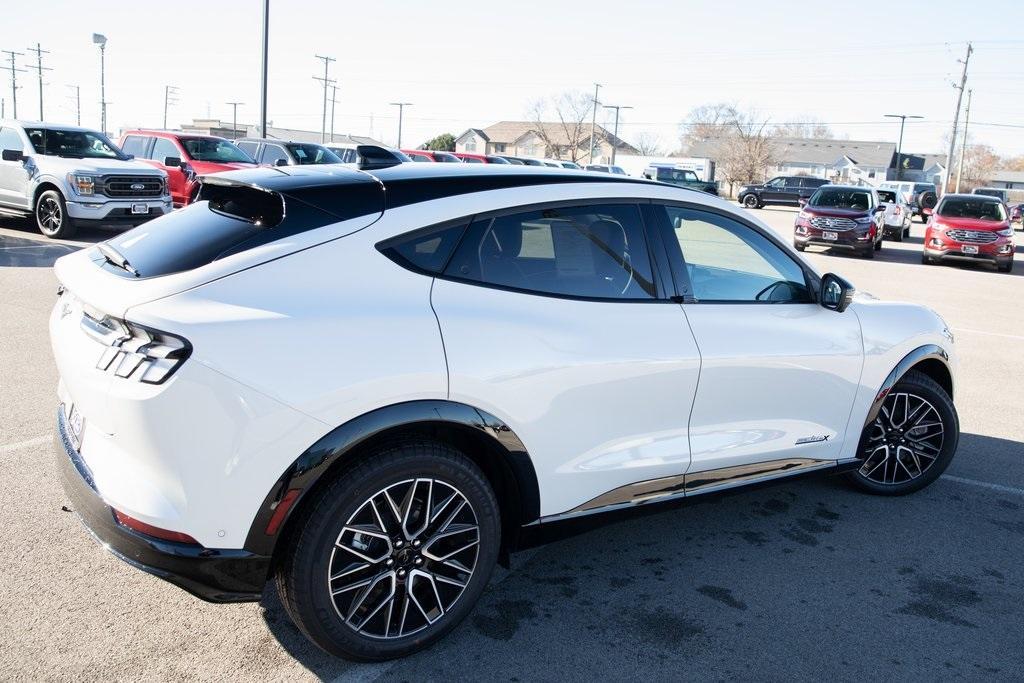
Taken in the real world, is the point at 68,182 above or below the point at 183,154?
below

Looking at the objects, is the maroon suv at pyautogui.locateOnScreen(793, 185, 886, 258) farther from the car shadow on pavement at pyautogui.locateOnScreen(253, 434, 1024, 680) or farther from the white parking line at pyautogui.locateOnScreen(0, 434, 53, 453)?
the white parking line at pyautogui.locateOnScreen(0, 434, 53, 453)

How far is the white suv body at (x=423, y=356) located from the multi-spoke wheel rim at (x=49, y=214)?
1201cm

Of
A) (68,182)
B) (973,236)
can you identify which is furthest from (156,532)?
(973,236)

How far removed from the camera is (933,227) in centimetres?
1995

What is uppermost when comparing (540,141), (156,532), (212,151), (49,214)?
(540,141)

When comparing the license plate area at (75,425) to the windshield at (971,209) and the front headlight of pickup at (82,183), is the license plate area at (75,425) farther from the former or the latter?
the windshield at (971,209)

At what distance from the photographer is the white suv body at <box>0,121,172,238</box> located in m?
13.7

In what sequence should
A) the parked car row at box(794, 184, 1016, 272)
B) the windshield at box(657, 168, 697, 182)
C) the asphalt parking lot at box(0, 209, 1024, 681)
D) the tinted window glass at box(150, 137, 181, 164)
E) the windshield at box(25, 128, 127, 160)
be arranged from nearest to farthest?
the asphalt parking lot at box(0, 209, 1024, 681) → the windshield at box(25, 128, 127, 160) → the tinted window glass at box(150, 137, 181, 164) → the parked car row at box(794, 184, 1016, 272) → the windshield at box(657, 168, 697, 182)

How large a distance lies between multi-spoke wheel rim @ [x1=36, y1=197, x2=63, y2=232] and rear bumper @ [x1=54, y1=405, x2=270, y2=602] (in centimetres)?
1285

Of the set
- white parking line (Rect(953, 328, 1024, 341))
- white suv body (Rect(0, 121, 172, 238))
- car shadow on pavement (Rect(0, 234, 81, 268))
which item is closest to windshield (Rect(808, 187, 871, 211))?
white parking line (Rect(953, 328, 1024, 341))

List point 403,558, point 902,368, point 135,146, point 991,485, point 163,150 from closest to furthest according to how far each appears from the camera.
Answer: point 403,558 < point 902,368 < point 991,485 < point 163,150 < point 135,146

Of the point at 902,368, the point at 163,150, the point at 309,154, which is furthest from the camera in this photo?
the point at 309,154

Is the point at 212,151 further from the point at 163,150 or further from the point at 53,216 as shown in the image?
the point at 53,216

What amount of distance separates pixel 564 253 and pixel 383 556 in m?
1.37
